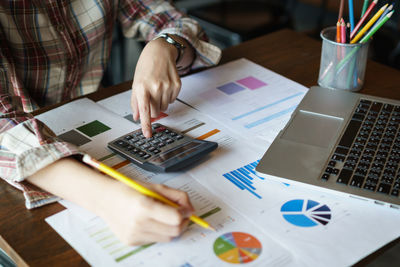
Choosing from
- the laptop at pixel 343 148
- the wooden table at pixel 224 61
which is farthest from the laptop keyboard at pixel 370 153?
the wooden table at pixel 224 61

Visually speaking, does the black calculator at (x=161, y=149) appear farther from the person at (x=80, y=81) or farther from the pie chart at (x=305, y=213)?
the pie chart at (x=305, y=213)

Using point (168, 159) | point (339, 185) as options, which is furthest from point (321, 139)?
point (168, 159)

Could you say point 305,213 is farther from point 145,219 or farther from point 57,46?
point 57,46

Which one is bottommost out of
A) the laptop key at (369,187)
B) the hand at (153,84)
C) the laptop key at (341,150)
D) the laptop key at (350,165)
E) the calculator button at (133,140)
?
the calculator button at (133,140)

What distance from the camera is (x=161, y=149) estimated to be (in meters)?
0.71

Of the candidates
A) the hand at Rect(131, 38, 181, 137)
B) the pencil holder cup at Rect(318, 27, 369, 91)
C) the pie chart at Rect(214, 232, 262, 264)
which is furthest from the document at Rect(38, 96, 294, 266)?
the pencil holder cup at Rect(318, 27, 369, 91)

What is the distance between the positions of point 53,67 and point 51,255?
0.58 metres

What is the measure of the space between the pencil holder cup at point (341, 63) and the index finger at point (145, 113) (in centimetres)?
39

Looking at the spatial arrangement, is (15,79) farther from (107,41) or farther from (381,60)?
(381,60)

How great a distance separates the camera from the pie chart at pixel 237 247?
0.52 m

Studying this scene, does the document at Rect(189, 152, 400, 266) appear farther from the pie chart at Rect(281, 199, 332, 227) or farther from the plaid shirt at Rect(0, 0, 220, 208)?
the plaid shirt at Rect(0, 0, 220, 208)

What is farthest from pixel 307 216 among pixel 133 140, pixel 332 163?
pixel 133 140

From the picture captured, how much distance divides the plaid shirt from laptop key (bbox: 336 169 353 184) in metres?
0.44

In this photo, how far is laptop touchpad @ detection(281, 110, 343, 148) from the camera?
727mm
